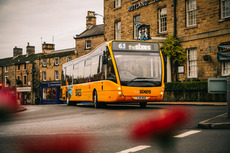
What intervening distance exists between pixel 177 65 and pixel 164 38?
2.50m

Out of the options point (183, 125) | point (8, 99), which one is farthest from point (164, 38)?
point (183, 125)

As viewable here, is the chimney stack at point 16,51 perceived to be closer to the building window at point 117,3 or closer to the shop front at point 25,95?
the shop front at point 25,95

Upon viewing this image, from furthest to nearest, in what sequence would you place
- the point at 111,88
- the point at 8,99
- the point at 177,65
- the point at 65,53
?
the point at 65,53, the point at 177,65, the point at 111,88, the point at 8,99

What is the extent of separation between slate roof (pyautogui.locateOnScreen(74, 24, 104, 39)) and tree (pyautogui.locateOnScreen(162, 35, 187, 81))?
22498mm

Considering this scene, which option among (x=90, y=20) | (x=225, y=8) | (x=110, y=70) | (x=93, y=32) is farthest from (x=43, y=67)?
(x=110, y=70)

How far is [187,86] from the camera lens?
23.2 m

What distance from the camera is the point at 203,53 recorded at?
24.0m

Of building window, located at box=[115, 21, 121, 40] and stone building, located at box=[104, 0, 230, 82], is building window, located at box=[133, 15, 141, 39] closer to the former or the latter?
stone building, located at box=[104, 0, 230, 82]

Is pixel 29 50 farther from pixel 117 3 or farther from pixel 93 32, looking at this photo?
pixel 117 3

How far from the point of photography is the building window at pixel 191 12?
25308 mm

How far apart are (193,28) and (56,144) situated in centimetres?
2017

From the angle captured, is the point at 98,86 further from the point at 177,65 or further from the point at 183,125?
the point at 177,65

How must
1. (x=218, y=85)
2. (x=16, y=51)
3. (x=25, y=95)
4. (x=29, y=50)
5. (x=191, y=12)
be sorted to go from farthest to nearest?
(x=16, y=51), (x=29, y=50), (x=25, y=95), (x=191, y=12), (x=218, y=85)

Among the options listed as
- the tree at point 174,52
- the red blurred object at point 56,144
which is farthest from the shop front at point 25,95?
the red blurred object at point 56,144
